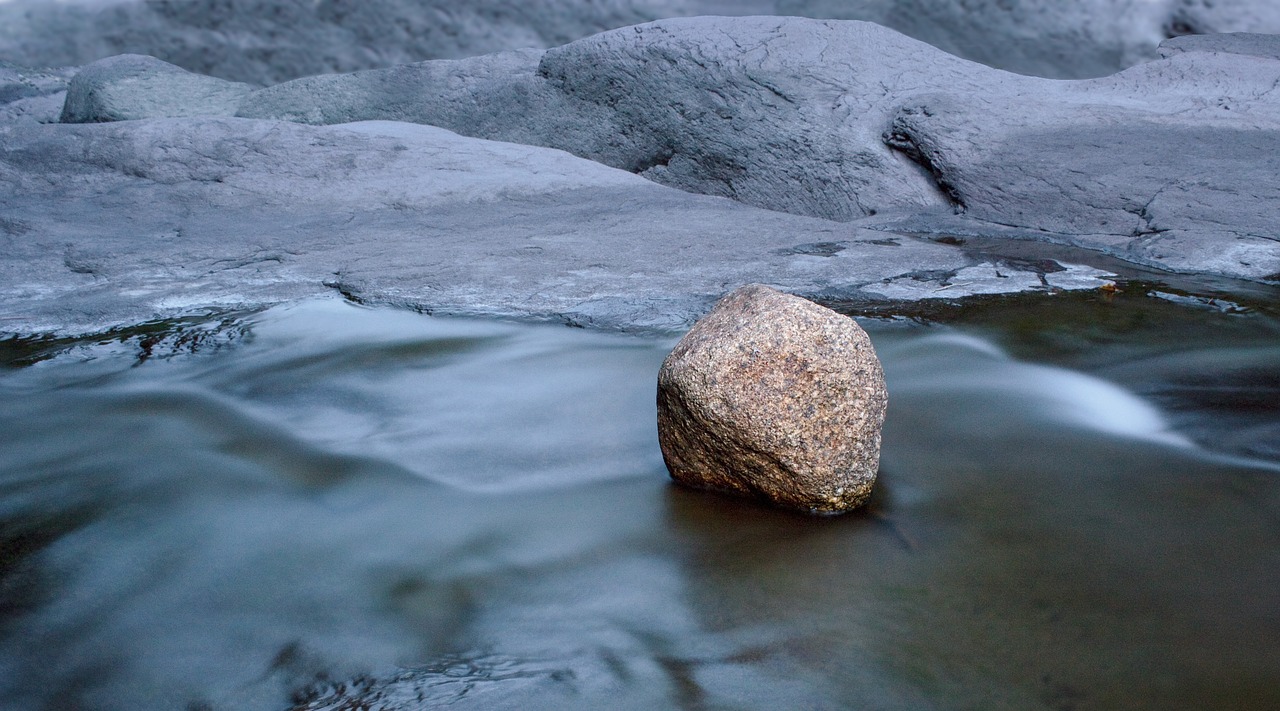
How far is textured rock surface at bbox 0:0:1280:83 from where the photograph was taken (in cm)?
927

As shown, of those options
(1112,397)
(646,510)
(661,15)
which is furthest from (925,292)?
(661,15)

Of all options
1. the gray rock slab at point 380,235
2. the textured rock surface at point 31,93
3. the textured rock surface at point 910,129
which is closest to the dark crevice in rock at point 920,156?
the textured rock surface at point 910,129

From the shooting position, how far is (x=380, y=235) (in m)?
5.49

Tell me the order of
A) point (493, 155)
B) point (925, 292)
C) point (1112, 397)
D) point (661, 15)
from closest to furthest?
point (1112, 397)
point (925, 292)
point (493, 155)
point (661, 15)

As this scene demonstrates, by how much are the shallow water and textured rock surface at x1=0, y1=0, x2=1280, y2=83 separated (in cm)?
634

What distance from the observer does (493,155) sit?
23.1ft

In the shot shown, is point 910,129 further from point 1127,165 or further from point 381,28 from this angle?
point 381,28

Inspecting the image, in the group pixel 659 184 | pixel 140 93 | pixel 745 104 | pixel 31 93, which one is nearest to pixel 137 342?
pixel 659 184

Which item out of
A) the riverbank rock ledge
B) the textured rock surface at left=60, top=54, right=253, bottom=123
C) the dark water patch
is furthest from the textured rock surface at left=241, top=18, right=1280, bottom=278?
the dark water patch

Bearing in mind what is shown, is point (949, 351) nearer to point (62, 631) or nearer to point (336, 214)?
point (62, 631)

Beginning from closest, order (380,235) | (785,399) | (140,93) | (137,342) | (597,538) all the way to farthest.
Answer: (785,399) < (597,538) < (137,342) < (380,235) < (140,93)

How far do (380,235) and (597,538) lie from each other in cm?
352

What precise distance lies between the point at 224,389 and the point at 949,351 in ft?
9.13

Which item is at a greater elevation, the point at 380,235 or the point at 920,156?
the point at 920,156
